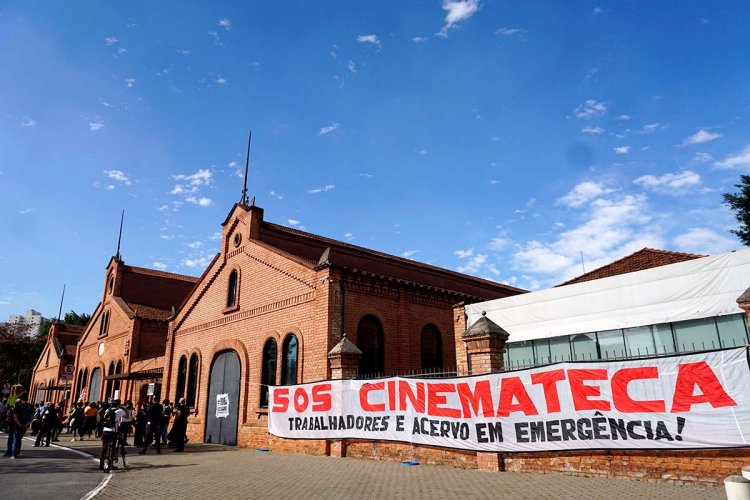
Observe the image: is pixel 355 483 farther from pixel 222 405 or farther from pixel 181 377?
pixel 181 377

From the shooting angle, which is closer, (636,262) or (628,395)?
(628,395)

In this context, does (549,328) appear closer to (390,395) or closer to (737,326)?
(737,326)

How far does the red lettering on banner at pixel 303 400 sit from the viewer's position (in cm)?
1424

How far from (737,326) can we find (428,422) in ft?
23.4

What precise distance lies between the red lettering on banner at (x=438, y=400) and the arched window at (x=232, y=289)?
1134 cm

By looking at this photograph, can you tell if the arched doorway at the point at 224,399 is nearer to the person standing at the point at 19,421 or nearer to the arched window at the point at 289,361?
the arched window at the point at 289,361

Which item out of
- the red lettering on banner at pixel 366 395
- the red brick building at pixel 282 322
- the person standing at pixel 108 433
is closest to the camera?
the person standing at pixel 108 433

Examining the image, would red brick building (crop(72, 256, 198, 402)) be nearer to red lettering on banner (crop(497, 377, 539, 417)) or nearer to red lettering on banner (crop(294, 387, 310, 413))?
red lettering on banner (crop(294, 387, 310, 413))

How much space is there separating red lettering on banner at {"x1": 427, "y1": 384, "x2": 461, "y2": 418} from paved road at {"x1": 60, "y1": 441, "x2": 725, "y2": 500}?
3.50 feet

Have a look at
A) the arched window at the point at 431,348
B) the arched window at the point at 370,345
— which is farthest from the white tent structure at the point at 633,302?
the arched window at the point at 370,345

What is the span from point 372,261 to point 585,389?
14.2 meters

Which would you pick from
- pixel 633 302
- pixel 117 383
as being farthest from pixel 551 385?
pixel 117 383

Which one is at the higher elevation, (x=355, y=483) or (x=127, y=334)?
(x=127, y=334)

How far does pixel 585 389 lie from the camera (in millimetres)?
8938
